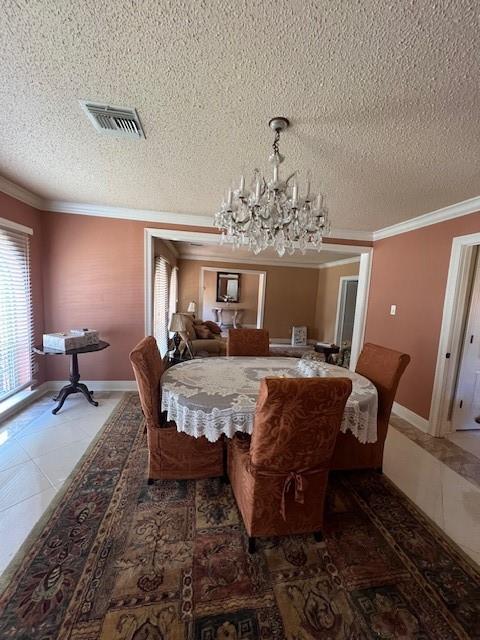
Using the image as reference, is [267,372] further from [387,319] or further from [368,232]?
[368,232]

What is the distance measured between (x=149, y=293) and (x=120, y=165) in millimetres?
1675

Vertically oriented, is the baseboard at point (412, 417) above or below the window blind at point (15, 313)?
below

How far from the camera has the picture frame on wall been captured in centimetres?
736

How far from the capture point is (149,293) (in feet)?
11.5

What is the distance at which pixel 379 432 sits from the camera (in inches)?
79.0

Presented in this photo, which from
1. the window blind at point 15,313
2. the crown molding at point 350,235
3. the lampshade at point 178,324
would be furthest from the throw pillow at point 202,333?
the crown molding at point 350,235

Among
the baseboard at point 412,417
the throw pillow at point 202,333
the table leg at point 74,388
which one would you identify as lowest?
the baseboard at point 412,417

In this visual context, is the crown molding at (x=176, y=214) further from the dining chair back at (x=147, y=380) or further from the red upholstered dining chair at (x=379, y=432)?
the dining chair back at (x=147, y=380)

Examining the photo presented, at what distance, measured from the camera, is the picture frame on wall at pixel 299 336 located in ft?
24.1

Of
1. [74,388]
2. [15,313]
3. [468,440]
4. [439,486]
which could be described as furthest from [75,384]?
[468,440]

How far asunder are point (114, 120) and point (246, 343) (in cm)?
218

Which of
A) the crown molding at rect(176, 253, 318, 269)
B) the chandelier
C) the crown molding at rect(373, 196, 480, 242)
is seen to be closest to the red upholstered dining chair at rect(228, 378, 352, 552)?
the chandelier

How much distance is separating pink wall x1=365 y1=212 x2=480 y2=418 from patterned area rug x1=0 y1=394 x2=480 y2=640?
1.62 metres

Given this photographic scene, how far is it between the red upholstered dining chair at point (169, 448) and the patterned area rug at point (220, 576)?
14 centimetres
